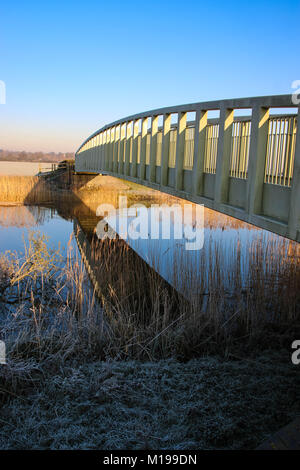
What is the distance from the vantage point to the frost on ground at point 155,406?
3.91m

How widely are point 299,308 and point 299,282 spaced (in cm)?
80

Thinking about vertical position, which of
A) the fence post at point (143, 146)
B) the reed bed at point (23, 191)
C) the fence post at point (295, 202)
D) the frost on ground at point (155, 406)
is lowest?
the frost on ground at point (155, 406)

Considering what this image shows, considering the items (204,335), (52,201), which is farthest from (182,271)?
(52,201)

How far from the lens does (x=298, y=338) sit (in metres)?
6.50

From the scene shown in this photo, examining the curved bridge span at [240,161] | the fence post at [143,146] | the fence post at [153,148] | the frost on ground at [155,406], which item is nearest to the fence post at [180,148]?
the curved bridge span at [240,161]
